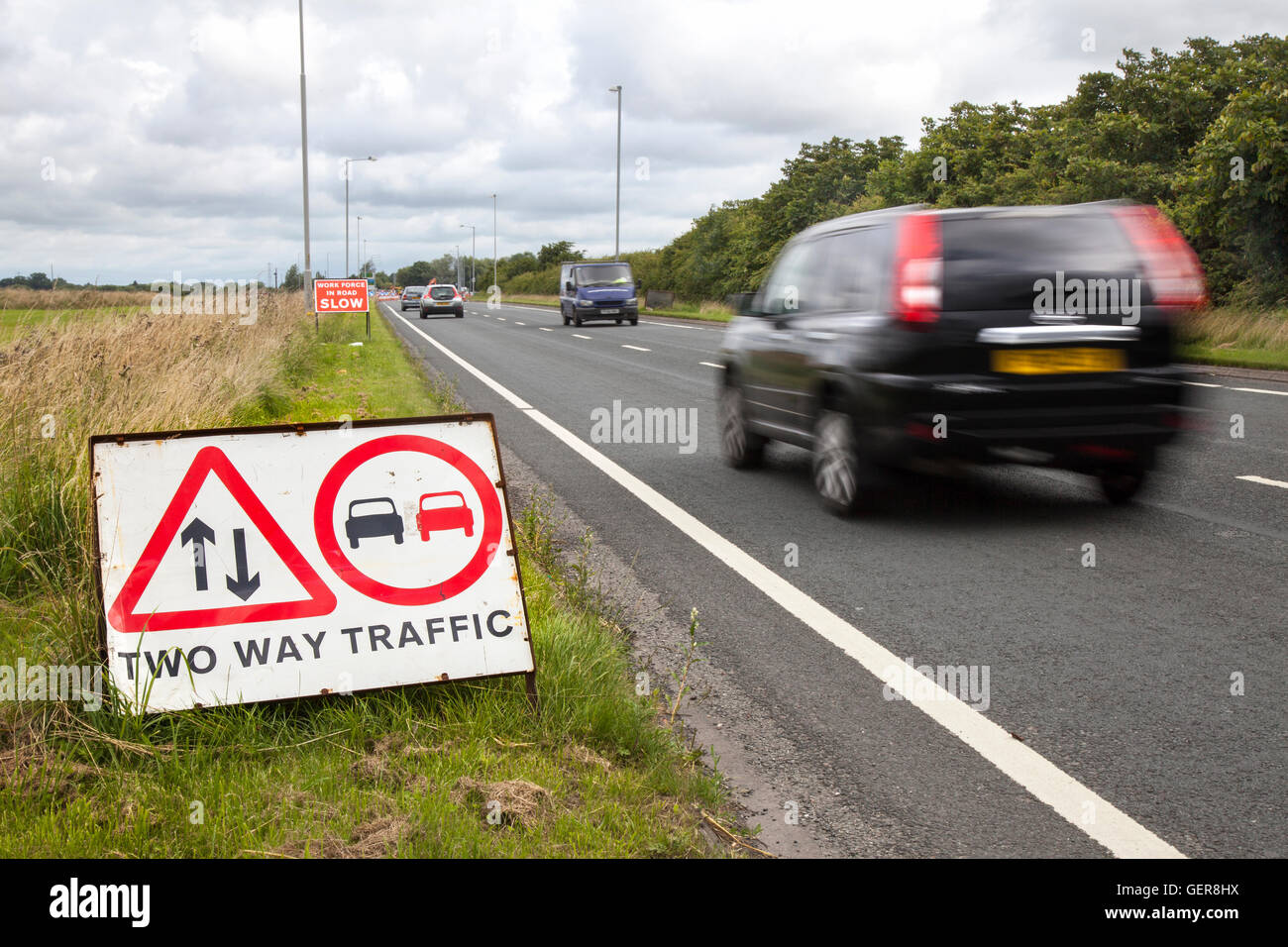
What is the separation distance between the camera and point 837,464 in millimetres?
7195

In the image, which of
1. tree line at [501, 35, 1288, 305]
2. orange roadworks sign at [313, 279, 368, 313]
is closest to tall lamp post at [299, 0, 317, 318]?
orange roadworks sign at [313, 279, 368, 313]

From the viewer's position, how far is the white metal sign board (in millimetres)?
3590

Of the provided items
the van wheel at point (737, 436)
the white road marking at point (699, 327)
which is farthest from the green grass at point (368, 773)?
the white road marking at point (699, 327)

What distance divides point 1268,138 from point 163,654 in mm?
22008

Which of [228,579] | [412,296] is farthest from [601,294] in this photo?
[412,296]

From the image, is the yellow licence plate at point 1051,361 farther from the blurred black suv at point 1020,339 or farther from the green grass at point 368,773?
the green grass at point 368,773

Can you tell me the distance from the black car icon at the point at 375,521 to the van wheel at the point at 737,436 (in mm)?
5210

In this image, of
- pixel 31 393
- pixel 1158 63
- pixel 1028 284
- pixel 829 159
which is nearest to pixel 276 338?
pixel 31 393

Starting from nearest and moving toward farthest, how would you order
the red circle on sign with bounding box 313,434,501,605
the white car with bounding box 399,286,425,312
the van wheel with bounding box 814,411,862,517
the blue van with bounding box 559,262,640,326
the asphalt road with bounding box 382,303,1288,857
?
the asphalt road with bounding box 382,303,1288,857 → the red circle on sign with bounding box 313,434,501,605 → the van wheel with bounding box 814,411,862,517 → the blue van with bounding box 559,262,640,326 → the white car with bounding box 399,286,425,312

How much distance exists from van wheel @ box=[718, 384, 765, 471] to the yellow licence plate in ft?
8.78

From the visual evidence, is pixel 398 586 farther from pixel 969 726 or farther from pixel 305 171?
pixel 305 171

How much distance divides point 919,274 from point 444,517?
359cm

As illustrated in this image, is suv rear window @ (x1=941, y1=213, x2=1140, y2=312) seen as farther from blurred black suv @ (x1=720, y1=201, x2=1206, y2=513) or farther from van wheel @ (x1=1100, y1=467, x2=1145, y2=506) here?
van wheel @ (x1=1100, y1=467, x2=1145, y2=506)
